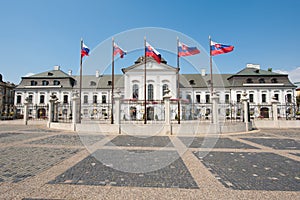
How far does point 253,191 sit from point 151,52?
1196cm

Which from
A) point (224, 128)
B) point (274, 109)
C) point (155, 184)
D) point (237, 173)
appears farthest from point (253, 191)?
point (274, 109)

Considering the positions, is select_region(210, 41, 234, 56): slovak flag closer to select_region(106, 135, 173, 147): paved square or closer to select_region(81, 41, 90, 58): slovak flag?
select_region(106, 135, 173, 147): paved square

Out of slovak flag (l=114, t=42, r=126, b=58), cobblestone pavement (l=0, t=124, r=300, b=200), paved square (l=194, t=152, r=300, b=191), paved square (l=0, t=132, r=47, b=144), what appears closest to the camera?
cobblestone pavement (l=0, t=124, r=300, b=200)

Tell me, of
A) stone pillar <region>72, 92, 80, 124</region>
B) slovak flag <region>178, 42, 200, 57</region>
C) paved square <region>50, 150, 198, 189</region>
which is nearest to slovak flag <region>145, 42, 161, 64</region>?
slovak flag <region>178, 42, 200, 57</region>

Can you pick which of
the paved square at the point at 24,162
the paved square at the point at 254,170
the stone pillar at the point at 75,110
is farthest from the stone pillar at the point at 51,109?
the paved square at the point at 254,170

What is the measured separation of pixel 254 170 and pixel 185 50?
11431 mm

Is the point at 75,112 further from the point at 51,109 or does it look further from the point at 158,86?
the point at 158,86

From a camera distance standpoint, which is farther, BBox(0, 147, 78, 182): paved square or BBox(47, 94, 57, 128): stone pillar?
BBox(47, 94, 57, 128): stone pillar

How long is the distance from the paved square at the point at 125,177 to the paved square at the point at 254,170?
2.89 ft

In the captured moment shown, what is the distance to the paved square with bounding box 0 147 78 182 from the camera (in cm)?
437

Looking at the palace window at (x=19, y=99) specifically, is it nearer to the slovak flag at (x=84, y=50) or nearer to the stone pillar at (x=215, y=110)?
the slovak flag at (x=84, y=50)

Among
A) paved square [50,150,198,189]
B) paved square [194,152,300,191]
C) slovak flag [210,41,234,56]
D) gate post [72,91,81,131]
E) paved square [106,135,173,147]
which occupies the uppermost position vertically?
slovak flag [210,41,234,56]

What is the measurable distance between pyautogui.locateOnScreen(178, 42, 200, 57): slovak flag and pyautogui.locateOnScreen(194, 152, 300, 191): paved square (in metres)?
9.53

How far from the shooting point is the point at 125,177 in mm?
4391
